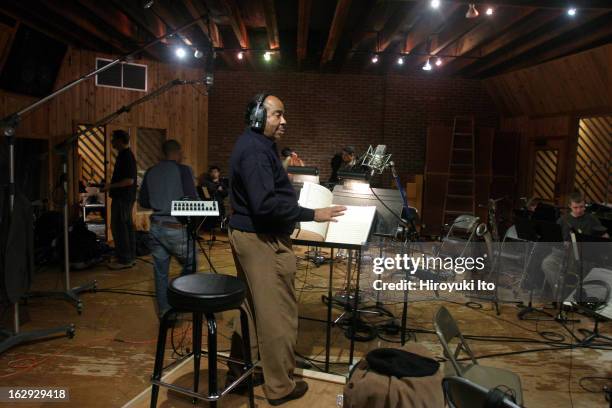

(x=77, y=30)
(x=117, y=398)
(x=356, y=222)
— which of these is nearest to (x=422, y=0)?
(x=356, y=222)

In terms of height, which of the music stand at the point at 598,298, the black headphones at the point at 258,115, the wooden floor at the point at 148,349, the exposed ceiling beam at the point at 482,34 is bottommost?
the wooden floor at the point at 148,349

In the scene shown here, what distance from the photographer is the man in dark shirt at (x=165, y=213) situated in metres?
3.55

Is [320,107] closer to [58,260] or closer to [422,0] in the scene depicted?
[422,0]

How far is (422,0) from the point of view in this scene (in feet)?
17.9

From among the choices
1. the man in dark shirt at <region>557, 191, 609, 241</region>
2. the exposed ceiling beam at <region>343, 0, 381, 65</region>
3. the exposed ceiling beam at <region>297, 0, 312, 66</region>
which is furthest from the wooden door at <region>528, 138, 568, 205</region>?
the exposed ceiling beam at <region>297, 0, 312, 66</region>

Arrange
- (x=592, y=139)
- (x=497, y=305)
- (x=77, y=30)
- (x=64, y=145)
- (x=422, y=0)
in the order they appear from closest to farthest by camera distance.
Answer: (x=64, y=145)
(x=497, y=305)
(x=422, y=0)
(x=77, y=30)
(x=592, y=139)

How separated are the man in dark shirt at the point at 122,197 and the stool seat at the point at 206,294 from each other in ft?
11.8

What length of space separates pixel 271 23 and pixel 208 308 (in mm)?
5344

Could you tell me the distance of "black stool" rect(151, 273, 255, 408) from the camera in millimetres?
1889

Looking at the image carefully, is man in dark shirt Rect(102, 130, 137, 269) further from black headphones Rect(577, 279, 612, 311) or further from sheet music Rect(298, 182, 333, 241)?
black headphones Rect(577, 279, 612, 311)

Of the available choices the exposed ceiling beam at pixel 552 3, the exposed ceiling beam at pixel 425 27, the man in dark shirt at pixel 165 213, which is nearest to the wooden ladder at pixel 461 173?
the exposed ceiling beam at pixel 425 27

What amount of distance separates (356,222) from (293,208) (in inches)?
19.3

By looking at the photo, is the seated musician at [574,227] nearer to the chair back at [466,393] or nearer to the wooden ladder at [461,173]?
the chair back at [466,393]

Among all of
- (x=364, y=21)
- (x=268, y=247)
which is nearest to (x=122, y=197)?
(x=268, y=247)
